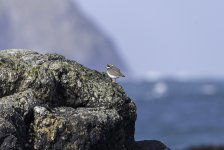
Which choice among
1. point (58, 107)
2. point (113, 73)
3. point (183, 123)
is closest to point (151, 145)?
point (113, 73)

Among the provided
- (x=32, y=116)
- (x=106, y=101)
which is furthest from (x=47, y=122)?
(x=106, y=101)

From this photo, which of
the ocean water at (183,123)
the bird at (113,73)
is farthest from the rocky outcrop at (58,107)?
the ocean water at (183,123)

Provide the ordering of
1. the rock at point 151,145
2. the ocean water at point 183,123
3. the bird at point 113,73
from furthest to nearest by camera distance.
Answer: the ocean water at point 183,123 → the bird at point 113,73 → the rock at point 151,145

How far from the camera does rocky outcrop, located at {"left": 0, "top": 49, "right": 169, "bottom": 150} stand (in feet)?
45.0

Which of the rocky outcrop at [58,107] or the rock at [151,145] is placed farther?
the rock at [151,145]

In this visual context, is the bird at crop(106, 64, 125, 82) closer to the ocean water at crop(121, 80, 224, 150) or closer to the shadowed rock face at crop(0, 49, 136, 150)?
the shadowed rock face at crop(0, 49, 136, 150)

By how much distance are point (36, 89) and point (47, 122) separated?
31.7 inches

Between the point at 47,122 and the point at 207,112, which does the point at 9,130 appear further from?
the point at 207,112

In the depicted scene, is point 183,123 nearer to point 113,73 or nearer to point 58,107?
point 113,73

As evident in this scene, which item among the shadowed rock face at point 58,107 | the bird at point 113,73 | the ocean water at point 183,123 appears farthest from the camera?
the ocean water at point 183,123

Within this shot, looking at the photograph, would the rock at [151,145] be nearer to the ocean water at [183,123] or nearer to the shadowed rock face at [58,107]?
the shadowed rock face at [58,107]

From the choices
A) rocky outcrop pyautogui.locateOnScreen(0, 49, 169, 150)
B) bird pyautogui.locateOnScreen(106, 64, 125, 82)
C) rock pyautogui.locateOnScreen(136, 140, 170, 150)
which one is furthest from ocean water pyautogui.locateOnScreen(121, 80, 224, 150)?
rocky outcrop pyautogui.locateOnScreen(0, 49, 169, 150)

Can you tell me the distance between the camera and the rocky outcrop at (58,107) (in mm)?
13711

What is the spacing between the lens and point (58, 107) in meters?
14.4
